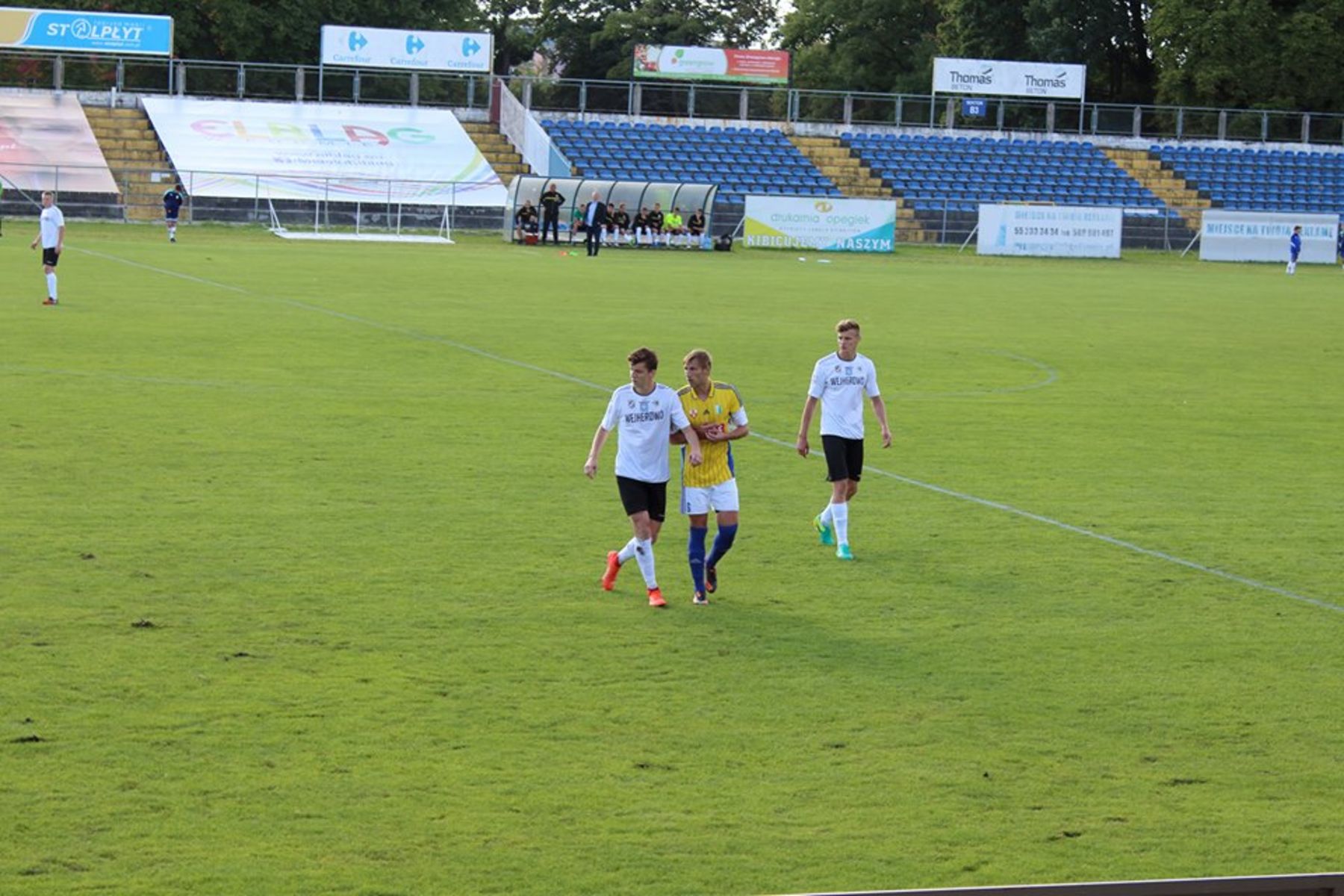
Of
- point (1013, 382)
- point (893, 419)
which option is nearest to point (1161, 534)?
point (893, 419)

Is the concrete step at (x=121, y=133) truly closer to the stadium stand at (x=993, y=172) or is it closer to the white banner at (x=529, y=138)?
the white banner at (x=529, y=138)

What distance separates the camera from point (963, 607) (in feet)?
40.7

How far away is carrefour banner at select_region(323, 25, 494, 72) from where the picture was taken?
69188mm

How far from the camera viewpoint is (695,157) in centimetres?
6844

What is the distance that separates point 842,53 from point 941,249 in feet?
121

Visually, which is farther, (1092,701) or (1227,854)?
(1092,701)

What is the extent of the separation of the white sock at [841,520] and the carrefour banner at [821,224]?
4638 cm

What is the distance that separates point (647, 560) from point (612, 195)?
49341 millimetres

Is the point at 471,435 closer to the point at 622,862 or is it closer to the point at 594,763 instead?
the point at 594,763

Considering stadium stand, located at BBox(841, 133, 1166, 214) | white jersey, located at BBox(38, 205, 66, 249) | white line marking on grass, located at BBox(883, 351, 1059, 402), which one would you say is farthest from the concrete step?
white line marking on grass, located at BBox(883, 351, 1059, 402)

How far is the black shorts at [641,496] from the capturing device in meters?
12.1

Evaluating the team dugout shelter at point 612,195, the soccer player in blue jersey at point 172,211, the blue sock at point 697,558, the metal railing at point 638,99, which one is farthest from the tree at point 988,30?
the blue sock at point 697,558

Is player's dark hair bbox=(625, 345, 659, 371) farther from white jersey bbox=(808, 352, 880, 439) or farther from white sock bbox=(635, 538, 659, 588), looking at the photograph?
white jersey bbox=(808, 352, 880, 439)

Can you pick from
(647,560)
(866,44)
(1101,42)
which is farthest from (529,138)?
(647,560)
